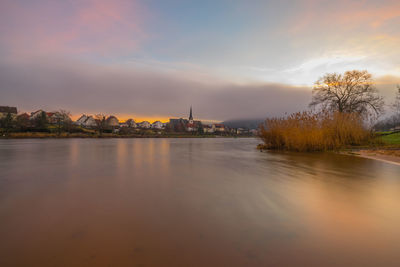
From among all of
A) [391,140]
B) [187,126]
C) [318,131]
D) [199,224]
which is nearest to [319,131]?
[318,131]

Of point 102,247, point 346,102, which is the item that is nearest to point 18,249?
point 102,247

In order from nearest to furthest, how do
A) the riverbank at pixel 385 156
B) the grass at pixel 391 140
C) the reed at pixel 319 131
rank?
the riverbank at pixel 385 156 → the reed at pixel 319 131 → the grass at pixel 391 140

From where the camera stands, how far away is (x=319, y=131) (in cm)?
1475

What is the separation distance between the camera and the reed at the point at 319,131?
48.7ft

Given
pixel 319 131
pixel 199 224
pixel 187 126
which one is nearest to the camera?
pixel 199 224

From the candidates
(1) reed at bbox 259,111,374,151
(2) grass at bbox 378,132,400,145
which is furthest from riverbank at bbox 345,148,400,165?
(2) grass at bbox 378,132,400,145

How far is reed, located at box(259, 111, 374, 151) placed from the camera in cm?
1484

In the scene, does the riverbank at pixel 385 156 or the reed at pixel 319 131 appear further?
the reed at pixel 319 131

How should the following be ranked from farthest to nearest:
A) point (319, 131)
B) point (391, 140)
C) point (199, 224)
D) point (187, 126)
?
point (187, 126) < point (391, 140) < point (319, 131) < point (199, 224)

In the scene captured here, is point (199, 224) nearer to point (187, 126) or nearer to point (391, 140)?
point (391, 140)

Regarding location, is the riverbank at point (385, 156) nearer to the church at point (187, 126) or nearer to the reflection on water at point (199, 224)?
the reflection on water at point (199, 224)

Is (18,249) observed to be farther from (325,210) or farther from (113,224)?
(325,210)

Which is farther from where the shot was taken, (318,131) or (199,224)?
(318,131)

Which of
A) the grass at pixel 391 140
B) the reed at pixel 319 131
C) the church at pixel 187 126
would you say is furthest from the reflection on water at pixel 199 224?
the church at pixel 187 126
